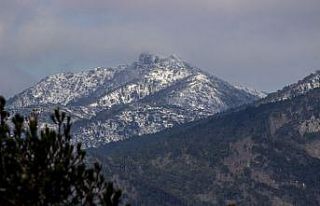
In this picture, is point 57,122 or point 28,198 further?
point 57,122

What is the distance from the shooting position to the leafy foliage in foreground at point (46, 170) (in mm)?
56344

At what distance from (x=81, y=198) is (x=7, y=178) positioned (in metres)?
6.55

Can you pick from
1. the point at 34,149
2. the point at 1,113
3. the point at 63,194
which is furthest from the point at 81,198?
the point at 1,113

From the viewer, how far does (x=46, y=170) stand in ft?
187

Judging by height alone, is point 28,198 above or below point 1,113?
below

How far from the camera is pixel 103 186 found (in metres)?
60.0

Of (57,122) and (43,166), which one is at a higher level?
(57,122)

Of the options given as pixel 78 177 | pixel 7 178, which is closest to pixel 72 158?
pixel 78 177

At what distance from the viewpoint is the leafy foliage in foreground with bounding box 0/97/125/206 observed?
56.3m

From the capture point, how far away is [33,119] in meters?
58.3

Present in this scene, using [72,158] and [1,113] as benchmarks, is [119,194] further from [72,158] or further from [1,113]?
[1,113]

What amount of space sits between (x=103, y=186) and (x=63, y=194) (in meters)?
3.35

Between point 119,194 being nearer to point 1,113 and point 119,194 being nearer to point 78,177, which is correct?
point 78,177

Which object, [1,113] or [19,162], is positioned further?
[1,113]
